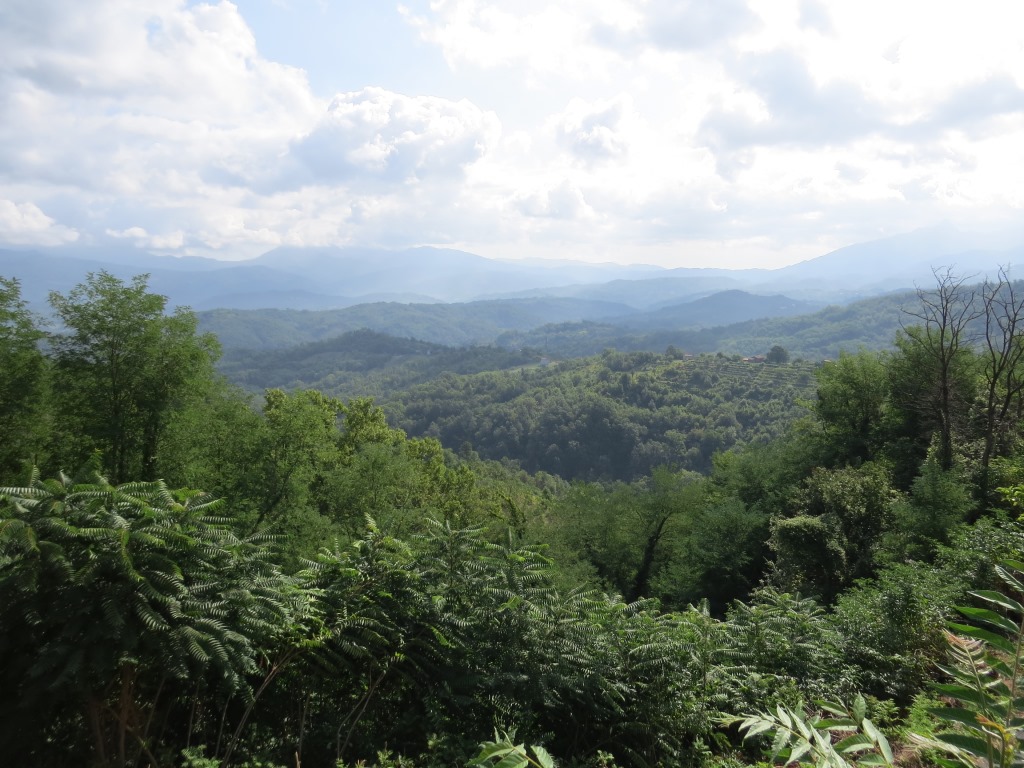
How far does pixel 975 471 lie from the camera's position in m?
16.0

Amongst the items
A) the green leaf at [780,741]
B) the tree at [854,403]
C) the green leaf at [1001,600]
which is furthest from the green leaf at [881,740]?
the tree at [854,403]

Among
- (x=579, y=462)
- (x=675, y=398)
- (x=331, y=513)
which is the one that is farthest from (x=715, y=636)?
(x=675, y=398)

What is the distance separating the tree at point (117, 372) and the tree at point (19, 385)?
0.54m

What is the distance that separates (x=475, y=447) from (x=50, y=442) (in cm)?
11255

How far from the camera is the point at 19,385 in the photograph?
575 inches

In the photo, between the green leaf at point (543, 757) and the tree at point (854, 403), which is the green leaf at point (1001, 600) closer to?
the green leaf at point (543, 757)

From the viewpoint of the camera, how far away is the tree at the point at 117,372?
15305mm

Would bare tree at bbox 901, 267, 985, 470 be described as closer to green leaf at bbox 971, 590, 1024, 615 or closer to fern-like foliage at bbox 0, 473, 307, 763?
green leaf at bbox 971, 590, 1024, 615

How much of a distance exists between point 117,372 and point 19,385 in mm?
2240

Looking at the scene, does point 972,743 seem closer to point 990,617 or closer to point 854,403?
point 990,617

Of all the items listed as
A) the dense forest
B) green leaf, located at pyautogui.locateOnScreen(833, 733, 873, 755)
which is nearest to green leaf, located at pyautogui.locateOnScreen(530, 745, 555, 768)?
the dense forest

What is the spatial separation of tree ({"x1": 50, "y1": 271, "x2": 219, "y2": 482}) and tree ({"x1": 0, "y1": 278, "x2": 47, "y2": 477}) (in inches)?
21.4

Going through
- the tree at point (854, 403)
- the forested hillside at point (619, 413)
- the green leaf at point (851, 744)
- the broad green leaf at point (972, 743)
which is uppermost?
the broad green leaf at point (972, 743)

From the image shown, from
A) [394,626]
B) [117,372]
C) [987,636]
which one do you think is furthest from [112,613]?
[117,372]
